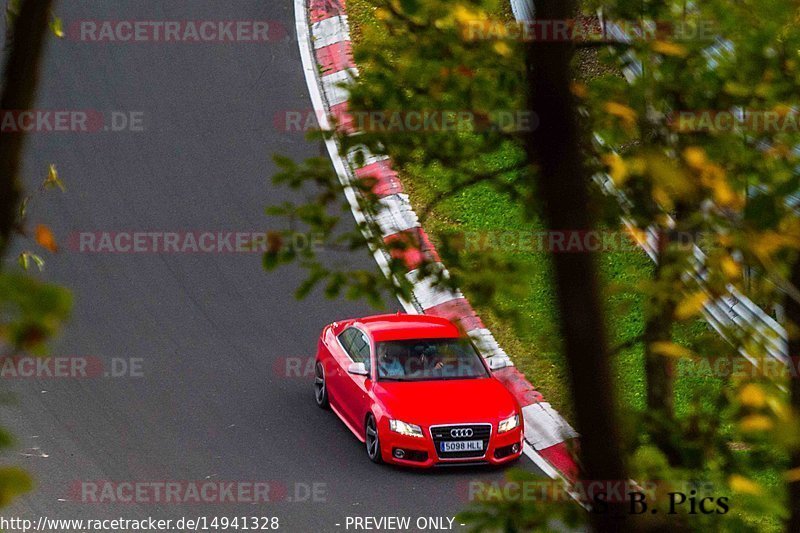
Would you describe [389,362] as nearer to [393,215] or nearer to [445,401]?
[445,401]

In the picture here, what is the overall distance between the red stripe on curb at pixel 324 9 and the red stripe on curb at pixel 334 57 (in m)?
1.01

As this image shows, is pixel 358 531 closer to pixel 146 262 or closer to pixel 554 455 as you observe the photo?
pixel 554 455

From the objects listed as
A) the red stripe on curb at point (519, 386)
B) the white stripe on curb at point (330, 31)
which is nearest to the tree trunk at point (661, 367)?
the red stripe on curb at point (519, 386)

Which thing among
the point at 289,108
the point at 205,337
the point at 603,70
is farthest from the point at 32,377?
the point at 603,70

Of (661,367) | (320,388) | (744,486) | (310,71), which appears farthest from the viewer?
(310,71)

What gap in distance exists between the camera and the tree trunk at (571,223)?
3119 millimetres

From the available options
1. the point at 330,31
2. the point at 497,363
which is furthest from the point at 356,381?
the point at 330,31

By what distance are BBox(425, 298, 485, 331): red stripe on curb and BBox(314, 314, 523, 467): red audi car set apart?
1.58 m

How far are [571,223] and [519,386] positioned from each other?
38.1ft

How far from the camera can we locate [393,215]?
1745 cm

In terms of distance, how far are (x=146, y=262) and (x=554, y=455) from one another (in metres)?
6.84

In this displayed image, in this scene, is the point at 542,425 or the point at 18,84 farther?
the point at 542,425

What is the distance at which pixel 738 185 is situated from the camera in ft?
14.9

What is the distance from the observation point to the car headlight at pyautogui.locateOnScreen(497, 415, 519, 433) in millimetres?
12828
